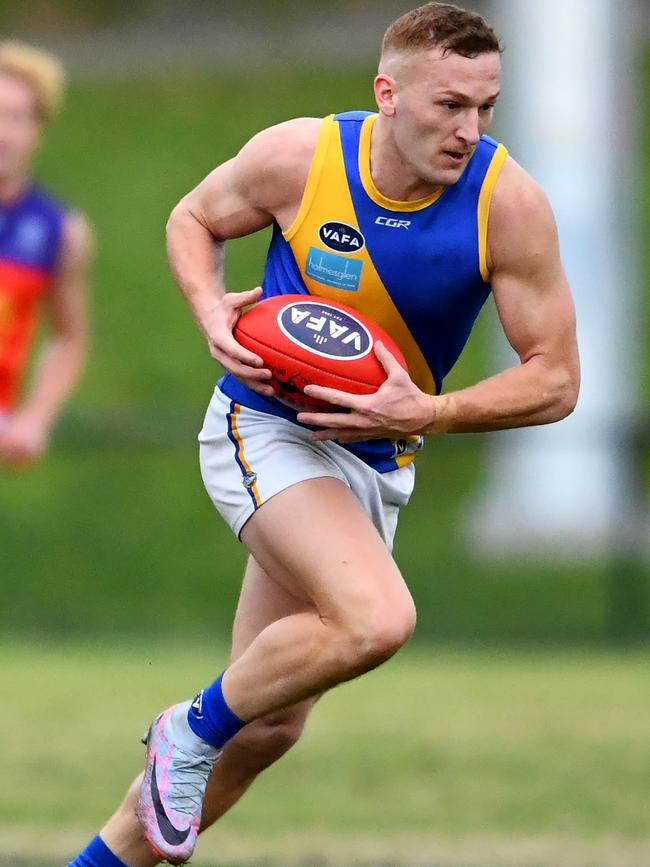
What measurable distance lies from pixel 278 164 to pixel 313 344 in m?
0.58

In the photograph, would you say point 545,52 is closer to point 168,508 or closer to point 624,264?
point 624,264

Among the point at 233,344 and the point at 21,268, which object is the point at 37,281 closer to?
the point at 21,268

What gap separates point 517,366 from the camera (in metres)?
4.94

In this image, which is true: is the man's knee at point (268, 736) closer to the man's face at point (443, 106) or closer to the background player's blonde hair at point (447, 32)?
the man's face at point (443, 106)

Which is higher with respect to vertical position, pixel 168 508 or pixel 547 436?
pixel 547 436

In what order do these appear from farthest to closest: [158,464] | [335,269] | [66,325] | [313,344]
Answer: [158,464] → [66,325] → [335,269] → [313,344]

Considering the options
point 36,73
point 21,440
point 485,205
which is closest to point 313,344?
point 485,205

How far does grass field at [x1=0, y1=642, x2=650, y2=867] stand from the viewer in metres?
6.81

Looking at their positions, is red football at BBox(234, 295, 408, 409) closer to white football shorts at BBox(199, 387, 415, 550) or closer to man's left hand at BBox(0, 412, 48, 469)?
white football shorts at BBox(199, 387, 415, 550)

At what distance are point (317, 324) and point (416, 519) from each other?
47.0 feet

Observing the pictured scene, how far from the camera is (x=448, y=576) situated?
14.3 m

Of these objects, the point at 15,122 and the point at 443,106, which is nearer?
the point at 443,106

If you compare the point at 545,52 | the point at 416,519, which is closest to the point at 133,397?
the point at 416,519

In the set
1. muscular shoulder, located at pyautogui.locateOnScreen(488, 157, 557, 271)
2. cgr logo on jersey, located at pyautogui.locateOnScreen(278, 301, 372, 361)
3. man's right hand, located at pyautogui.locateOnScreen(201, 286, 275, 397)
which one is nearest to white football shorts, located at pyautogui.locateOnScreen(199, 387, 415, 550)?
man's right hand, located at pyautogui.locateOnScreen(201, 286, 275, 397)
